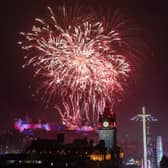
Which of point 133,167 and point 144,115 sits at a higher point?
point 144,115

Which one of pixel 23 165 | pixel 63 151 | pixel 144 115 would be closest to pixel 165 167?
pixel 144 115

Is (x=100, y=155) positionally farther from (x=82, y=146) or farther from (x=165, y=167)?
(x=165, y=167)

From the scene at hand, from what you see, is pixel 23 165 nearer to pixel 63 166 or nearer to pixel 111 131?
pixel 63 166

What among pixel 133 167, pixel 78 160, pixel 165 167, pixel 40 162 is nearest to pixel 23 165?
pixel 40 162

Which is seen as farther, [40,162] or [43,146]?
[43,146]

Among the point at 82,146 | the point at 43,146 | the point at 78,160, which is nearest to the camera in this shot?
the point at 78,160

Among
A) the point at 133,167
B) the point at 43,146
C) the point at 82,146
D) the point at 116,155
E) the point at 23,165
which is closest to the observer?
the point at 23,165

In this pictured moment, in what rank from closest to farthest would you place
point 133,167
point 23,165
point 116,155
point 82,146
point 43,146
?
point 23,165 < point 43,146 < point 82,146 < point 116,155 < point 133,167
